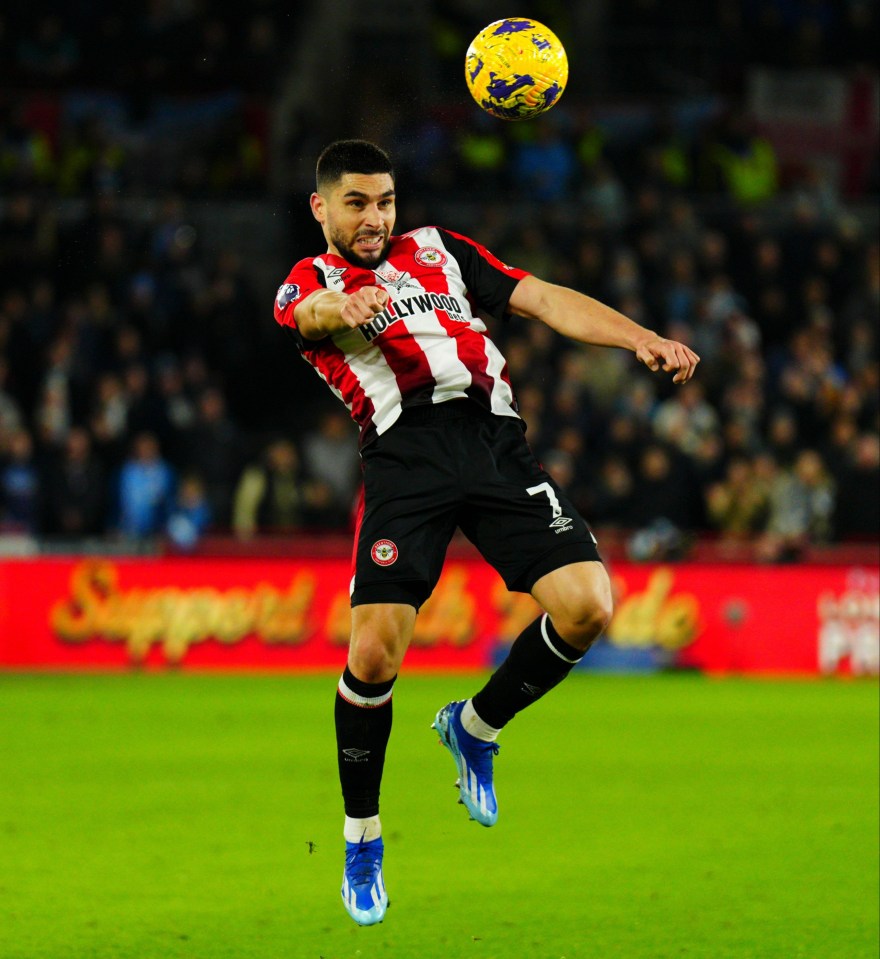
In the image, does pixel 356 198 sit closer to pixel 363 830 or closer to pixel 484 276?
pixel 484 276

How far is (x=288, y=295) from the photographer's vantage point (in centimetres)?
616

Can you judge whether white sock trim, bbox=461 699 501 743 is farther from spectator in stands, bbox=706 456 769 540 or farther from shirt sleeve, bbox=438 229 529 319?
Answer: spectator in stands, bbox=706 456 769 540

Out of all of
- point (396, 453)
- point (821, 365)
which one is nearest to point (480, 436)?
point (396, 453)

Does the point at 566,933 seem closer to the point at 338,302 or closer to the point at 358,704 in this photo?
the point at 358,704

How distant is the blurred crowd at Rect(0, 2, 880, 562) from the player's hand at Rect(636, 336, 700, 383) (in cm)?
988

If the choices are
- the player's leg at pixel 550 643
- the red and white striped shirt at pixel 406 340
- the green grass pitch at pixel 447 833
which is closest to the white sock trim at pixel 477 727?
the player's leg at pixel 550 643

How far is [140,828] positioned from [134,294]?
9.96 meters

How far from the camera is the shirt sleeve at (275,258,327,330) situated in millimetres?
6113

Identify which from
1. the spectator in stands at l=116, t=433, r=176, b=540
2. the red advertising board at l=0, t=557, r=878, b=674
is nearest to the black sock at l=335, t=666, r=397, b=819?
the red advertising board at l=0, t=557, r=878, b=674

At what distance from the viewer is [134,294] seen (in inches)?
711

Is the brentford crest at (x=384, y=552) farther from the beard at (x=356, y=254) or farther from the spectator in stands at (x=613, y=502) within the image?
the spectator in stands at (x=613, y=502)

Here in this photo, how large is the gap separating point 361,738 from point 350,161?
1979 mm

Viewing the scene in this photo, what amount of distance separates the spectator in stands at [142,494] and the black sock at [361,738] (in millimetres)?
10417

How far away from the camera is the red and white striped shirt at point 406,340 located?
20.3 ft
